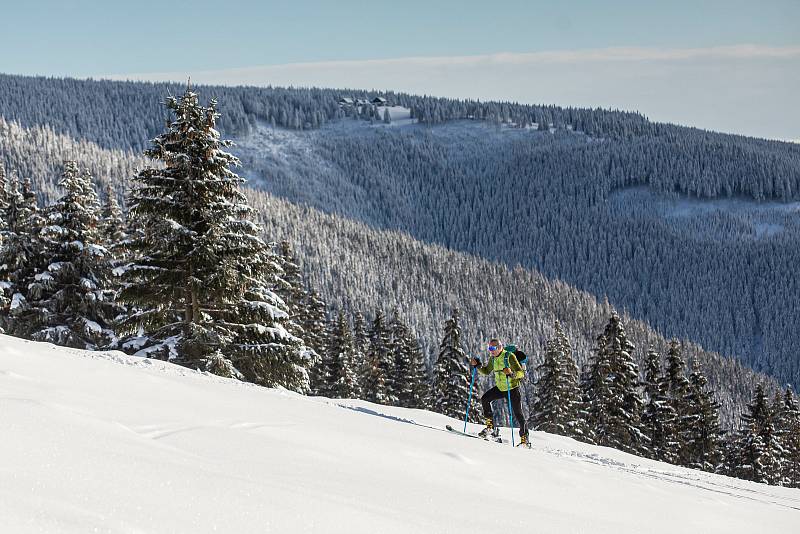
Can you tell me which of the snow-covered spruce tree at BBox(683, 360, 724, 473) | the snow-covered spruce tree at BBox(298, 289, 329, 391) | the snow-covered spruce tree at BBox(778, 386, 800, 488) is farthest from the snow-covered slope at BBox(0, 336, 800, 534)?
the snow-covered spruce tree at BBox(778, 386, 800, 488)

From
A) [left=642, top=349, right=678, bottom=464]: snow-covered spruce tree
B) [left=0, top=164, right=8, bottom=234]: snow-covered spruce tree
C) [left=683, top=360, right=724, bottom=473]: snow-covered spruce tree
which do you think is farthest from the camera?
[left=683, top=360, right=724, bottom=473]: snow-covered spruce tree

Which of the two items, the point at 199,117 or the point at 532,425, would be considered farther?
the point at 532,425

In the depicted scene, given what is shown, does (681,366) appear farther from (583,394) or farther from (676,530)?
(676,530)

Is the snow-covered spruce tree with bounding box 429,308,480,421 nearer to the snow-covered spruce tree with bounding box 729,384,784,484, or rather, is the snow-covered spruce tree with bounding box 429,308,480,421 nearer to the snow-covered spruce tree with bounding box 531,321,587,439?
the snow-covered spruce tree with bounding box 531,321,587,439

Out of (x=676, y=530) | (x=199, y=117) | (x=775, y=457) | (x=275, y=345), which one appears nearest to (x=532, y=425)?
(x=775, y=457)

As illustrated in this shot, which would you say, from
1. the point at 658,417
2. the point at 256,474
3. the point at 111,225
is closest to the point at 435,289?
the point at 658,417

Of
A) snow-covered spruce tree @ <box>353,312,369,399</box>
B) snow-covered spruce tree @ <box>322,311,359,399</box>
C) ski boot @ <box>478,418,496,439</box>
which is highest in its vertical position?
ski boot @ <box>478,418,496,439</box>

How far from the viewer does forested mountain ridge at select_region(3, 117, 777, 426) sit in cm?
14025

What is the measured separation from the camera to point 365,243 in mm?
179500

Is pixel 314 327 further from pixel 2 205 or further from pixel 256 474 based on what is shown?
pixel 256 474

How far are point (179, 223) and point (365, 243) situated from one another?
160654 mm

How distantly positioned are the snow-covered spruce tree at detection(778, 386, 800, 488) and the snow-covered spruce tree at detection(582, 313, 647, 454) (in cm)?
1338

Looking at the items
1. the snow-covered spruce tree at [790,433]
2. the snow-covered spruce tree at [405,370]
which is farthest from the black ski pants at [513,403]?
the snow-covered spruce tree at [790,433]

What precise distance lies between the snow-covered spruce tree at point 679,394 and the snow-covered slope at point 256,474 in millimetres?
35460
